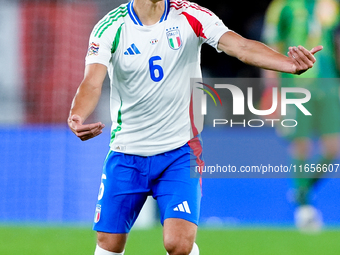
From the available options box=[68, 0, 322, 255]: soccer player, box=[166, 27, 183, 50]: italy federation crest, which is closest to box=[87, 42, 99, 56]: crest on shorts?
box=[68, 0, 322, 255]: soccer player

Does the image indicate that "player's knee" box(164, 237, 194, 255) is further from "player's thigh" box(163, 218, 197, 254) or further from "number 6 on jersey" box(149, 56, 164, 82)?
"number 6 on jersey" box(149, 56, 164, 82)

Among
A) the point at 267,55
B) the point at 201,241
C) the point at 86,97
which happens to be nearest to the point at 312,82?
the point at 201,241

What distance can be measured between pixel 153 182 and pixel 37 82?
5.84m

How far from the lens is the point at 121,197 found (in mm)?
3375

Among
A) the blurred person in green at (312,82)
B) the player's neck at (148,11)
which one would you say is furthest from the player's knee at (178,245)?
the blurred person in green at (312,82)

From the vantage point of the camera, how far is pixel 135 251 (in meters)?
5.40

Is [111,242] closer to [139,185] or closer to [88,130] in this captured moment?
[139,185]

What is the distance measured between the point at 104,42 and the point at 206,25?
624mm

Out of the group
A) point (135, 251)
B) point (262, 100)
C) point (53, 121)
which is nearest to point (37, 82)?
point (53, 121)

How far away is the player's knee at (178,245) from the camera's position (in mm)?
3146

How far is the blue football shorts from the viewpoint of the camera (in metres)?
3.34

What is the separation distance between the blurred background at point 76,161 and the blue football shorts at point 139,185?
267 centimetres

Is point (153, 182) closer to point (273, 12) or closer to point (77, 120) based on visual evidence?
point (77, 120)

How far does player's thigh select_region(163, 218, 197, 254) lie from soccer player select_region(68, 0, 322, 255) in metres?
Answer: 0.07
